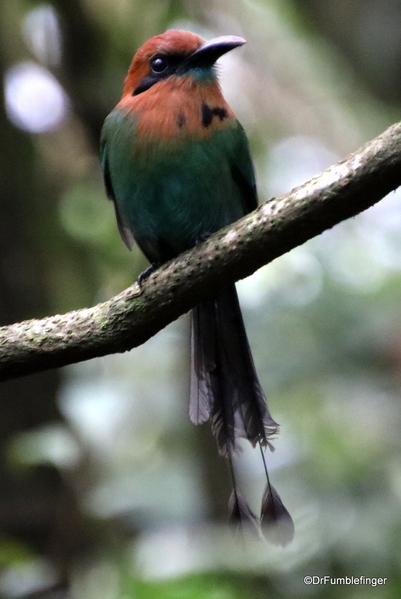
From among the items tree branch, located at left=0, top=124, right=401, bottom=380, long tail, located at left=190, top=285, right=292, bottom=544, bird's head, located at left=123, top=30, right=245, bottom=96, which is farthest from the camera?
bird's head, located at left=123, top=30, right=245, bottom=96

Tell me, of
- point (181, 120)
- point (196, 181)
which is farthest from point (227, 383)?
point (181, 120)

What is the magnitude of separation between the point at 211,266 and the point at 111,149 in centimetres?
91

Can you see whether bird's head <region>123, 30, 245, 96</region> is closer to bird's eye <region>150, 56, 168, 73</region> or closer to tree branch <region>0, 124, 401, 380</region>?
bird's eye <region>150, 56, 168, 73</region>

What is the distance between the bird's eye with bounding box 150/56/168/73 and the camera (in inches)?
108

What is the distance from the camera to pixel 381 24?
414 centimetres

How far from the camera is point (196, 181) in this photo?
8.36ft

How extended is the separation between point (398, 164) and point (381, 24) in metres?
2.71

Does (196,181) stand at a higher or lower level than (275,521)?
higher

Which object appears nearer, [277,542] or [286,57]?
[277,542]

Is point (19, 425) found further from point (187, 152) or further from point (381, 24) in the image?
point (381, 24)

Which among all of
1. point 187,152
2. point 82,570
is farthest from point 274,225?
point 82,570

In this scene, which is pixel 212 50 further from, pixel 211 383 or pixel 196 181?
pixel 211 383

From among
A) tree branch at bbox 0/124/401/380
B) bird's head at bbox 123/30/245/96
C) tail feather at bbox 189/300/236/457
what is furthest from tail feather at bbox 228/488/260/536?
bird's head at bbox 123/30/245/96

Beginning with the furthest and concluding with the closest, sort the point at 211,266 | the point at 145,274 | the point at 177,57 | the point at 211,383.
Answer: the point at 177,57 → the point at 211,383 → the point at 145,274 → the point at 211,266
